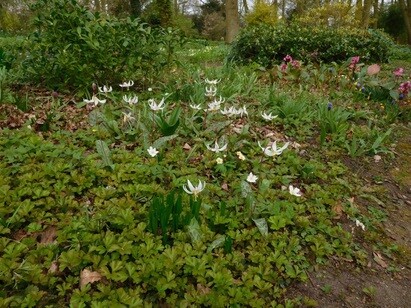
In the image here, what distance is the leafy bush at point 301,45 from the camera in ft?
27.2

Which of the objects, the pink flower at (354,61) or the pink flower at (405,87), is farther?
the pink flower at (354,61)

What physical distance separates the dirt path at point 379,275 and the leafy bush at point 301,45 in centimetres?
570

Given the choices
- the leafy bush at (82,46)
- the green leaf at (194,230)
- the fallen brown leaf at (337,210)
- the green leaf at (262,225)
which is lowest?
the fallen brown leaf at (337,210)

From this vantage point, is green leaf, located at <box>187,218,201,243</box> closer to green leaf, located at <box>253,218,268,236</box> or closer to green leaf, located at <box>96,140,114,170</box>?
green leaf, located at <box>253,218,268,236</box>

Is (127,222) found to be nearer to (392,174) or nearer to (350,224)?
(350,224)

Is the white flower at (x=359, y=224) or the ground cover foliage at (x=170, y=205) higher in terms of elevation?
the ground cover foliage at (x=170, y=205)

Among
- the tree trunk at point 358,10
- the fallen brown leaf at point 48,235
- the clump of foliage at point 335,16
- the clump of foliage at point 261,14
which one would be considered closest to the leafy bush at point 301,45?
the fallen brown leaf at point 48,235

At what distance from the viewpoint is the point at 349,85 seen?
5.93 meters

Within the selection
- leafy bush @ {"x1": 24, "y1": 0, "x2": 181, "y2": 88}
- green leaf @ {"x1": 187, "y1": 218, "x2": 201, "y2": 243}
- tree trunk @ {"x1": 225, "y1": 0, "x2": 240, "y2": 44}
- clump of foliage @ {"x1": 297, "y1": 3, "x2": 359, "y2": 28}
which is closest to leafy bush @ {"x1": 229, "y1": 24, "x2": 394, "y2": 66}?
leafy bush @ {"x1": 24, "y1": 0, "x2": 181, "y2": 88}

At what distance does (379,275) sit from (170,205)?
145cm

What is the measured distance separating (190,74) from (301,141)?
243cm

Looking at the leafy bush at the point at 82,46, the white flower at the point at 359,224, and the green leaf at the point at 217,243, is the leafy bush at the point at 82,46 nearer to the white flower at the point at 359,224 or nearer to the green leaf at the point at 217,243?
the green leaf at the point at 217,243

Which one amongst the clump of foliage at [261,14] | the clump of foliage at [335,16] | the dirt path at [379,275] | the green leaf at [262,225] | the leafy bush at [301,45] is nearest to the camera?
the dirt path at [379,275]

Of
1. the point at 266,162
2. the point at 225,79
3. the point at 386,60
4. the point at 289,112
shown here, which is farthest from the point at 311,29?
the point at 266,162
